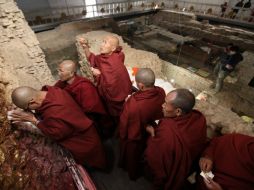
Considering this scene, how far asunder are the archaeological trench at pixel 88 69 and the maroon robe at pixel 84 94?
784 millimetres

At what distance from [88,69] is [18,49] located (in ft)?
5.93

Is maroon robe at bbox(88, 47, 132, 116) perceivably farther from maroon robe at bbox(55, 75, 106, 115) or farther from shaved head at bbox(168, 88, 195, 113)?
shaved head at bbox(168, 88, 195, 113)

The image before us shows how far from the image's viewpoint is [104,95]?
3170 mm

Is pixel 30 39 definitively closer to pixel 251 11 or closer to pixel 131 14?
pixel 131 14

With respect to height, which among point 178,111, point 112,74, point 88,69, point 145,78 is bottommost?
point 88,69

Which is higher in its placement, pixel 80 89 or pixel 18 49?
pixel 18 49

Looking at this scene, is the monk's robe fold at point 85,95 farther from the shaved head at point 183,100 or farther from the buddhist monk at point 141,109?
the shaved head at point 183,100

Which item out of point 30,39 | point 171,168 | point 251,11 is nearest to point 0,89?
point 30,39

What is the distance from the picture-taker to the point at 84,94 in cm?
278

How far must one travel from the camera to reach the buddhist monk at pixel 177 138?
1813 millimetres

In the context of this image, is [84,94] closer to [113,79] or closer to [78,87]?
[78,87]

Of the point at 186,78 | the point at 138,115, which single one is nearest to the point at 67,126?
the point at 138,115

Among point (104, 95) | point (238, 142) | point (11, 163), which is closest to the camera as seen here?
point (238, 142)

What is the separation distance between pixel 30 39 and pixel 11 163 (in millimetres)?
3025
